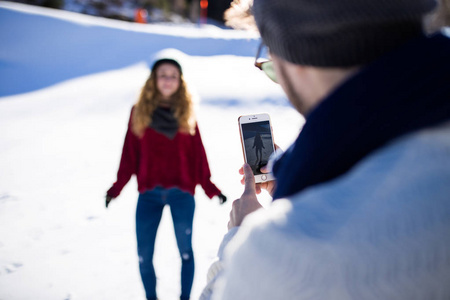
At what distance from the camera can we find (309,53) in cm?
57

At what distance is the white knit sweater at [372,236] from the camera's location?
445 millimetres

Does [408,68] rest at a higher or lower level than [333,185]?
higher

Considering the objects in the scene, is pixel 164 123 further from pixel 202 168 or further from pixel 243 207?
pixel 243 207

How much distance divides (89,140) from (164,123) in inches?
135

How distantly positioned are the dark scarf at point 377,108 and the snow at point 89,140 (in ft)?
7.84

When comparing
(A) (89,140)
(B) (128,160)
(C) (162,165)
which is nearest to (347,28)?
(C) (162,165)

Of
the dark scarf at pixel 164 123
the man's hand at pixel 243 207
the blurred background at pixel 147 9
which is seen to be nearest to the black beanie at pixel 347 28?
the man's hand at pixel 243 207

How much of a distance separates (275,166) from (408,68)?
14.7 inches

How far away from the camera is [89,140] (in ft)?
17.6

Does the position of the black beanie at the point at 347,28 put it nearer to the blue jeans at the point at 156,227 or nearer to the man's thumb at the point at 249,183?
the man's thumb at the point at 249,183

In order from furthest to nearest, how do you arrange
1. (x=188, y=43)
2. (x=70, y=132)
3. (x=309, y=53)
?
(x=188, y=43) → (x=70, y=132) → (x=309, y=53)

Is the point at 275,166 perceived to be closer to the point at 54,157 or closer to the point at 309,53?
the point at 309,53

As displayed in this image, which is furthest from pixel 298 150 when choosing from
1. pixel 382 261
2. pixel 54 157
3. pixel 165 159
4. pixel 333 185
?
pixel 54 157

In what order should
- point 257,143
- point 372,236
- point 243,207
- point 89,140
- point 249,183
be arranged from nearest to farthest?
point 372,236 < point 243,207 < point 249,183 < point 257,143 < point 89,140
